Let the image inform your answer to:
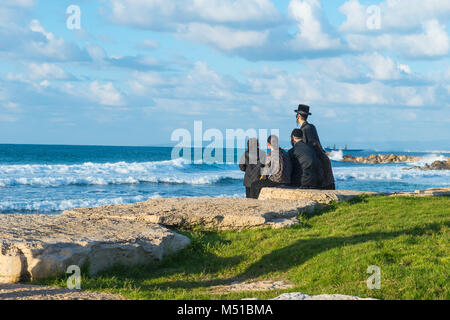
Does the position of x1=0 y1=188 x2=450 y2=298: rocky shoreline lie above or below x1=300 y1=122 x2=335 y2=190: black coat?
below

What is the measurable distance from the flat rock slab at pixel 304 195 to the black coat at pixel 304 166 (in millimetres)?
502

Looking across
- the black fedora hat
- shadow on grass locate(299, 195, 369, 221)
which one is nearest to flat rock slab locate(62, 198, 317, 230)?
shadow on grass locate(299, 195, 369, 221)

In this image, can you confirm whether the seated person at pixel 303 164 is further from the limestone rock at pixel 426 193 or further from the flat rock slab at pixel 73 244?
the flat rock slab at pixel 73 244

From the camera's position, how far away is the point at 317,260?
6.68 m

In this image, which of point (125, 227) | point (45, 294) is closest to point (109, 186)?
point (125, 227)

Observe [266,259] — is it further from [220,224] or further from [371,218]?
[371,218]

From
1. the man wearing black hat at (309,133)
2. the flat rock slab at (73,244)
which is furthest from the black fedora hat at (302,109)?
the flat rock slab at (73,244)

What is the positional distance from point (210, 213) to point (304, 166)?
3.18 meters

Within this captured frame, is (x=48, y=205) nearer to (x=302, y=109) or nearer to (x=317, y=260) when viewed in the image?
(x=302, y=109)

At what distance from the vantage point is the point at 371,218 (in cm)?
918

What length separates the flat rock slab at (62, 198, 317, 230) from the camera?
29.4ft

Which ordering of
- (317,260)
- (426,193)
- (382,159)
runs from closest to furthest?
1. (317,260)
2. (426,193)
3. (382,159)

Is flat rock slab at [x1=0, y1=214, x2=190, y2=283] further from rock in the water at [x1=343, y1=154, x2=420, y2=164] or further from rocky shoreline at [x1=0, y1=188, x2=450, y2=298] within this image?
rock in the water at [x1=343, y1=154, x2=420, y2=164]
